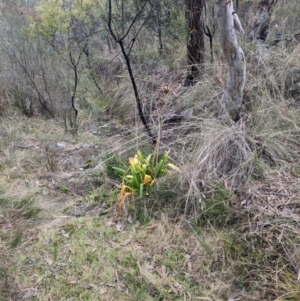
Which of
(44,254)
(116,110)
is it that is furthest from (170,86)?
(44,254)

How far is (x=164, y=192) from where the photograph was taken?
3.02m

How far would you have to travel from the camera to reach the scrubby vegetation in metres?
2.30

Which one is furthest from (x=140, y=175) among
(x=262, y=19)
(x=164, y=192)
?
(x=262, y=19)

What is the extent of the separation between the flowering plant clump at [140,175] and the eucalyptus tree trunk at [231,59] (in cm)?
83

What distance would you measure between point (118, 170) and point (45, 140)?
1.56 meters

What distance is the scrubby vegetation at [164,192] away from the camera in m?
2.30

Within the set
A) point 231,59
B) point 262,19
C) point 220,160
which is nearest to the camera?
point 220,160

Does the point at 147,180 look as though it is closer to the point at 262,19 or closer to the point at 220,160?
the point at 220,160

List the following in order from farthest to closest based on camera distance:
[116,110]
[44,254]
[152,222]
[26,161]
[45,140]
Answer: [116,110], [45,140], [26,161], [152,222], [44,254]

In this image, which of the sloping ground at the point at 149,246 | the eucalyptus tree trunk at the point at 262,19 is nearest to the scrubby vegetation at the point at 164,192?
the sloping ground at the point at 149,246

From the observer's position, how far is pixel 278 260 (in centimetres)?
218

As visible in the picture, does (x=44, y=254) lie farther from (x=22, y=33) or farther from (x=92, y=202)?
(x=22, y=33)

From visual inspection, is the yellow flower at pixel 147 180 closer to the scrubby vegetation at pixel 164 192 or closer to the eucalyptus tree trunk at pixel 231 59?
the scrubby vegetation at pixel 164 192

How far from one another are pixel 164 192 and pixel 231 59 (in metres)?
1.42
